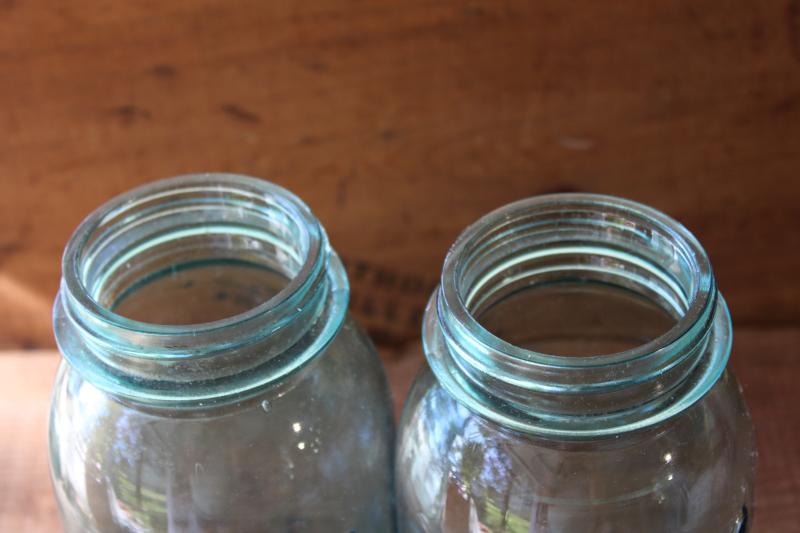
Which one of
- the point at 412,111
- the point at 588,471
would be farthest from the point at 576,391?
the point at 412,111

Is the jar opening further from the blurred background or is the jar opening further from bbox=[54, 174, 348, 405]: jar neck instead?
the blurred background

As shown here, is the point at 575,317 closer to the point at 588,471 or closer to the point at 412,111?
the point at 588,471

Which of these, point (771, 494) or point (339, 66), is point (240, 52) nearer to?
point (339, 66)

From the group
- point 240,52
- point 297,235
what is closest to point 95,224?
point 297,235

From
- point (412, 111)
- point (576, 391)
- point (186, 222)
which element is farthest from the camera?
point (412, 111)

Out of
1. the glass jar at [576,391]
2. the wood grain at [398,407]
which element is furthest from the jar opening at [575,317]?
the wood grain at [398,407]

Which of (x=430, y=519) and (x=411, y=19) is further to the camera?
(x=411, y=19)

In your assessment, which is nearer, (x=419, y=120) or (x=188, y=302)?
(x=188, y=302)

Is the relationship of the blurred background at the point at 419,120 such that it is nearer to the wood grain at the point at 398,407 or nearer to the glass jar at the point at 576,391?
the wood grain at the point at 398,407
